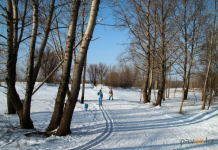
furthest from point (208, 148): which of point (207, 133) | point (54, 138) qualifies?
point (54, 138)

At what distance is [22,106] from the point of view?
4836mm

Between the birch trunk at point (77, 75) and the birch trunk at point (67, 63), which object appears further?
the birch trunk at point (67, 63)

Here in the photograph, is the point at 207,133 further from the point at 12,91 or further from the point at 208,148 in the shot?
the point at 12,91

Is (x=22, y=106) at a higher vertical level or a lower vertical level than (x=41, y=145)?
higher

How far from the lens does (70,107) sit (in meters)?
4.08

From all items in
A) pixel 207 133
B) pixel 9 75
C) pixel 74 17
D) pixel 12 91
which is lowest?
pixel 207 133

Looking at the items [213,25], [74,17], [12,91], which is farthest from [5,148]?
[213,25]

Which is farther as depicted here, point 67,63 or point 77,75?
point 67,63

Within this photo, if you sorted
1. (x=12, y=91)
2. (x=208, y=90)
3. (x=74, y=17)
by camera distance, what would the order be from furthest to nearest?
1. (x=208, y=90)
2. (x=12, y=91)
3. (x=74, y=17)

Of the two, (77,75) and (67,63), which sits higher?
(67,63)

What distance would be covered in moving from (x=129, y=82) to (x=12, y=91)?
132 ft

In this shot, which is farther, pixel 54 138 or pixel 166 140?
pixel 166 140

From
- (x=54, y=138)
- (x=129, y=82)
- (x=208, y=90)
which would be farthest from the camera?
(x=129, y=82)

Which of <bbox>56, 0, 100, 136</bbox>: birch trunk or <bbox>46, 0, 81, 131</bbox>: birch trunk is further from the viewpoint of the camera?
<bbox>46, 0, 81, 131</bbox>: birch trunk
